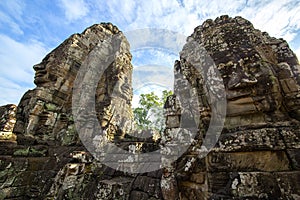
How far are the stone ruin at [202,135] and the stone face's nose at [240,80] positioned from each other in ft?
0.04

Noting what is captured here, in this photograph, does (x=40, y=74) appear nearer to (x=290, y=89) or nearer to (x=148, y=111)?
(x=290, y=89)

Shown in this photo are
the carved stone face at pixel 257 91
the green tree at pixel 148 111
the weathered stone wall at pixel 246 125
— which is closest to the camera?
the weathered stone wall at pixel 246 125

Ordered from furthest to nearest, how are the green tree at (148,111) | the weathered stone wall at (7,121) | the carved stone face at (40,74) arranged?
1. the green tree at (148,111)
2. the carved stone face at (40,74)
3. the weathered stone wall at (7,121)

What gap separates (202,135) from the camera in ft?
7.43

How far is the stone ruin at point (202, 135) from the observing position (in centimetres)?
162

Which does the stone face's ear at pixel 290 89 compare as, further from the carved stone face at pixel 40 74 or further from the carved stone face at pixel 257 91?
the carved stone face at pixel 40 74

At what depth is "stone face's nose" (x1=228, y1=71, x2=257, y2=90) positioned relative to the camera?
1963 mm

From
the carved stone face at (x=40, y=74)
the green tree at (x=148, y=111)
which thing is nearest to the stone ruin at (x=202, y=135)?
the carved stone face at (x=40, y=74)

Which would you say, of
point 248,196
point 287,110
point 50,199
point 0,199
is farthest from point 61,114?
point 287,110

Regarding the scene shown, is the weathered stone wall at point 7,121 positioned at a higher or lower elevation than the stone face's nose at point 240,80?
lower

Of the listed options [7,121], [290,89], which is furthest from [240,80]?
[7,121]

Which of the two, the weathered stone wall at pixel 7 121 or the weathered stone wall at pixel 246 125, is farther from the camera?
the weathered stone wall at pixel 7 121

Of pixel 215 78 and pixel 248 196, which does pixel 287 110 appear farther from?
pixel 248 196

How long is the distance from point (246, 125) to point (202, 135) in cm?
61
